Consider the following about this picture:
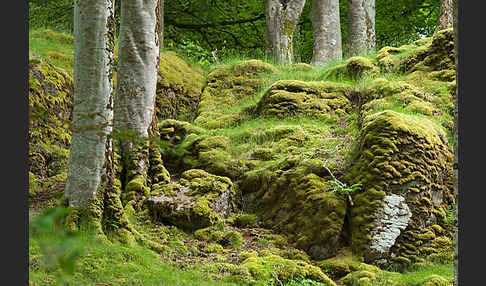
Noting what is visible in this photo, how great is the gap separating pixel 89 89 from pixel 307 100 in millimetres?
5467

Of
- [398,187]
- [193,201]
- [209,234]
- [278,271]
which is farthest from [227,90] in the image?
[278,271]

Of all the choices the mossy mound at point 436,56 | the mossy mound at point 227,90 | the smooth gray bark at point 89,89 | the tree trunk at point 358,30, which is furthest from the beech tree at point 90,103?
the tree trunk at point 358,30

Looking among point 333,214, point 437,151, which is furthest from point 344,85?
point 333,214

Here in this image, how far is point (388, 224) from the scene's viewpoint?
647 cm

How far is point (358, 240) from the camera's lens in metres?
6.46

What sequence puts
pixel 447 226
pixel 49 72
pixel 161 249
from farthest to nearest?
pixel 49 72 → pixel 447 226 → pixel 161 249

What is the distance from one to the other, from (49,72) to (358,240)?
6.31 m

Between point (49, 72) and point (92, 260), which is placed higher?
point (49, 72)

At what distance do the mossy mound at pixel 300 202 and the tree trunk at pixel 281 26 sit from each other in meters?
6.93

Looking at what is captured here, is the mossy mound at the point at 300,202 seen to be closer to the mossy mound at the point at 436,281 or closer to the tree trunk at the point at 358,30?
the mossy mound at the point at 436,281

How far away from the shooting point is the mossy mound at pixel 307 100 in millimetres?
9812

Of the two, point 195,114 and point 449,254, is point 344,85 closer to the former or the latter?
point 195,114

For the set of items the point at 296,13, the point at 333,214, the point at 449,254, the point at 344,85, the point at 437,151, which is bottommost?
the point at 449,254

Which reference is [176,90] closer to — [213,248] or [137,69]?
[137,69]
